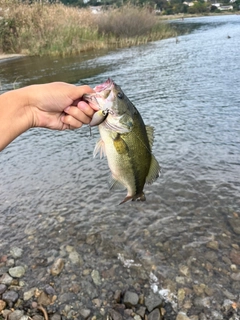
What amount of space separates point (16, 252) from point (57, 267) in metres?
0.70

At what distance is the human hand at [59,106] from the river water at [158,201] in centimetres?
191

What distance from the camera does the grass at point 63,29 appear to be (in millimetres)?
23328

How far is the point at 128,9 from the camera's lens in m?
29.0

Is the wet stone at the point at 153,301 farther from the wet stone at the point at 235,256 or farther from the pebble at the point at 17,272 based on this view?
the pebble at the point at 17,272

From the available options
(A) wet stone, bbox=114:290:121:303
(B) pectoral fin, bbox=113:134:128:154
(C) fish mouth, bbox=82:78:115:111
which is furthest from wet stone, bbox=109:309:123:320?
(C) fish mouth, bbox=82:78:115:111

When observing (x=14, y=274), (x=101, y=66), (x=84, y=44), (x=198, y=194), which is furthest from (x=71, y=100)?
(x=84, y=44)

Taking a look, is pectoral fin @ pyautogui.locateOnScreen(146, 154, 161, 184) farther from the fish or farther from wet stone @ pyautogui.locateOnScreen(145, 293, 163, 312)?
wet stone @ pyautogui.locateOnScreen(145, 293, 163, 312)

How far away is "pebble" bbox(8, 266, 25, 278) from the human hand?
1.89 m

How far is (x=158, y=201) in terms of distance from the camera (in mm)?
5172

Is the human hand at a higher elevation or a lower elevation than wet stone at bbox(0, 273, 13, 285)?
higher

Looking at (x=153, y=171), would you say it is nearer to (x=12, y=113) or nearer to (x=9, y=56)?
(x=12, y=113)

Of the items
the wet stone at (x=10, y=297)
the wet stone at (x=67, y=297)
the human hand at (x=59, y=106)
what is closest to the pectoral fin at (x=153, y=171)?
the human hand at (x=59, y=106)

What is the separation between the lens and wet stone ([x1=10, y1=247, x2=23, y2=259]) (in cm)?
428

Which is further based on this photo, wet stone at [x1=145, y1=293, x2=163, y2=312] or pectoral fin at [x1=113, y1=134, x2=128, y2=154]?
wet stone at [x1=145, y1=293, x2=163, y2=312]
